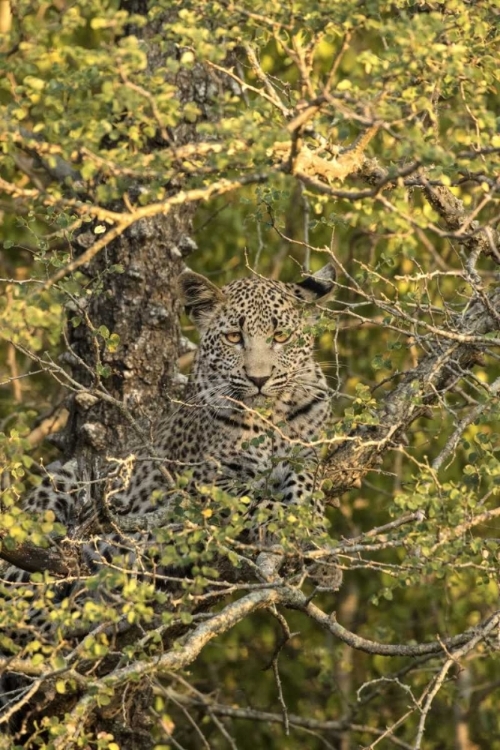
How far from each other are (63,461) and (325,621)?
122 inches

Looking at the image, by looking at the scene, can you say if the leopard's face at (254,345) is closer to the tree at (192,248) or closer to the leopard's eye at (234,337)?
the leopard's eye at (234,337)

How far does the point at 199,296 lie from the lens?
8695 millimetres

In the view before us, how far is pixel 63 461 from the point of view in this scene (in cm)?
874

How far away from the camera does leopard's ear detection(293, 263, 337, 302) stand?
8625mm

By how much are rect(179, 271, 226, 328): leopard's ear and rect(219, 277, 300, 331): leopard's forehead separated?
102 mm

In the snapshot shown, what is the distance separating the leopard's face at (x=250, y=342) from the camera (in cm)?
816

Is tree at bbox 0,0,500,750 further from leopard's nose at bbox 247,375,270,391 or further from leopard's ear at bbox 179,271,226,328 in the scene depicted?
leopard's nose at bbox 247,375,270,391

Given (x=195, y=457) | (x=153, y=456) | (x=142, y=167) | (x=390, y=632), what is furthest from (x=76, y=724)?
(x=390, y=632)

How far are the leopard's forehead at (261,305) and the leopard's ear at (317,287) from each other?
0.26 ft

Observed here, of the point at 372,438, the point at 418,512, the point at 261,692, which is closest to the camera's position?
the point at 418,512

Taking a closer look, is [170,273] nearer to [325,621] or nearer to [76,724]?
[325,621]

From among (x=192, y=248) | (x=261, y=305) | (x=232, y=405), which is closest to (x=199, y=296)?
(x=192, y=248)

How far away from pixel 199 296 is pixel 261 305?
0.42m

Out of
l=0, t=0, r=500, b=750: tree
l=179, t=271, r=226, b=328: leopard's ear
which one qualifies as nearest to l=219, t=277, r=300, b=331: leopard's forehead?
l=179, t=271, r=226, b=328: leopard's ear
